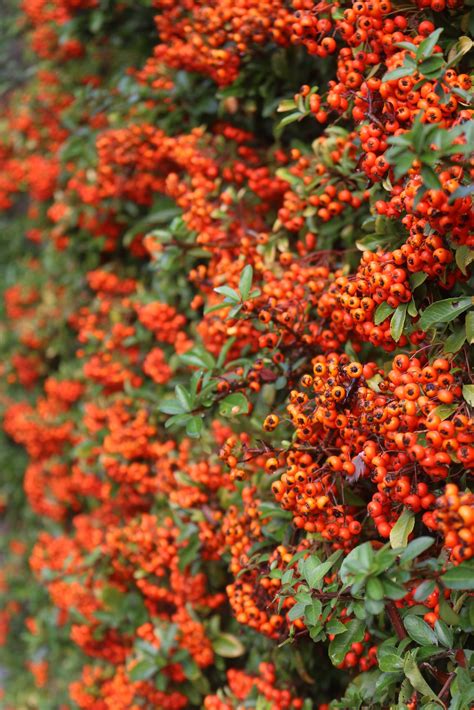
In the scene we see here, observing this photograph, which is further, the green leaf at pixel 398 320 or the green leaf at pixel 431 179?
the green leaf at pixel 398 320

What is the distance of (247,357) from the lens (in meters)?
2.63

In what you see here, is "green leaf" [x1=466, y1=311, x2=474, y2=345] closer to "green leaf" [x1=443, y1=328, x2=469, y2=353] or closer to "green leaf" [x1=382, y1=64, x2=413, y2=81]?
"green leaf" [x1=443, y1=328, x2=469, y2=353]

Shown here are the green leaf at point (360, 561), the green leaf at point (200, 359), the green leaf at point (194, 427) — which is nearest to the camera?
the green leaf at point (360, 561)

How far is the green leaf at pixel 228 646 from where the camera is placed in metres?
2.66

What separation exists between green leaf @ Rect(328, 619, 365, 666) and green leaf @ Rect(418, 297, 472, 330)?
0.85 meters

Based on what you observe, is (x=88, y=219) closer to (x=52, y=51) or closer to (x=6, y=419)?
(x=52, y=51)

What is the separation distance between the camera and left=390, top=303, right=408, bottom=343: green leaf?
5.93ft

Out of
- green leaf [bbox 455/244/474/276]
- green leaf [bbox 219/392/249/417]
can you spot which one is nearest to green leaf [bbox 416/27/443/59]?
green leaf [bbox 455/244/474/276]

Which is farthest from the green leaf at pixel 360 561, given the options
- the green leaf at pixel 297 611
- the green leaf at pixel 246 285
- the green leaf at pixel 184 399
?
the green leaf at pixel 246 285

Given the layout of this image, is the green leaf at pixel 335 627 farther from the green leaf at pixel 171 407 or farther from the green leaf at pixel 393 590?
the green leaf at pixel 171 407

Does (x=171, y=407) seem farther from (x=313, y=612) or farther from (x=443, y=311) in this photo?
(x=443, y=311)

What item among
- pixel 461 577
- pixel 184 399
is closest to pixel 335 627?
pixel 461 577

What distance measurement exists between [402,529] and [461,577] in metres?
0.26

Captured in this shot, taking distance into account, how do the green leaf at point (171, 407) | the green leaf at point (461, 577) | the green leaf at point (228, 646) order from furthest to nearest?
1. the green leaf at point (228, 646)
2. the green leaf at point (171, 407)
3. the green leaf at point (461, 577)
